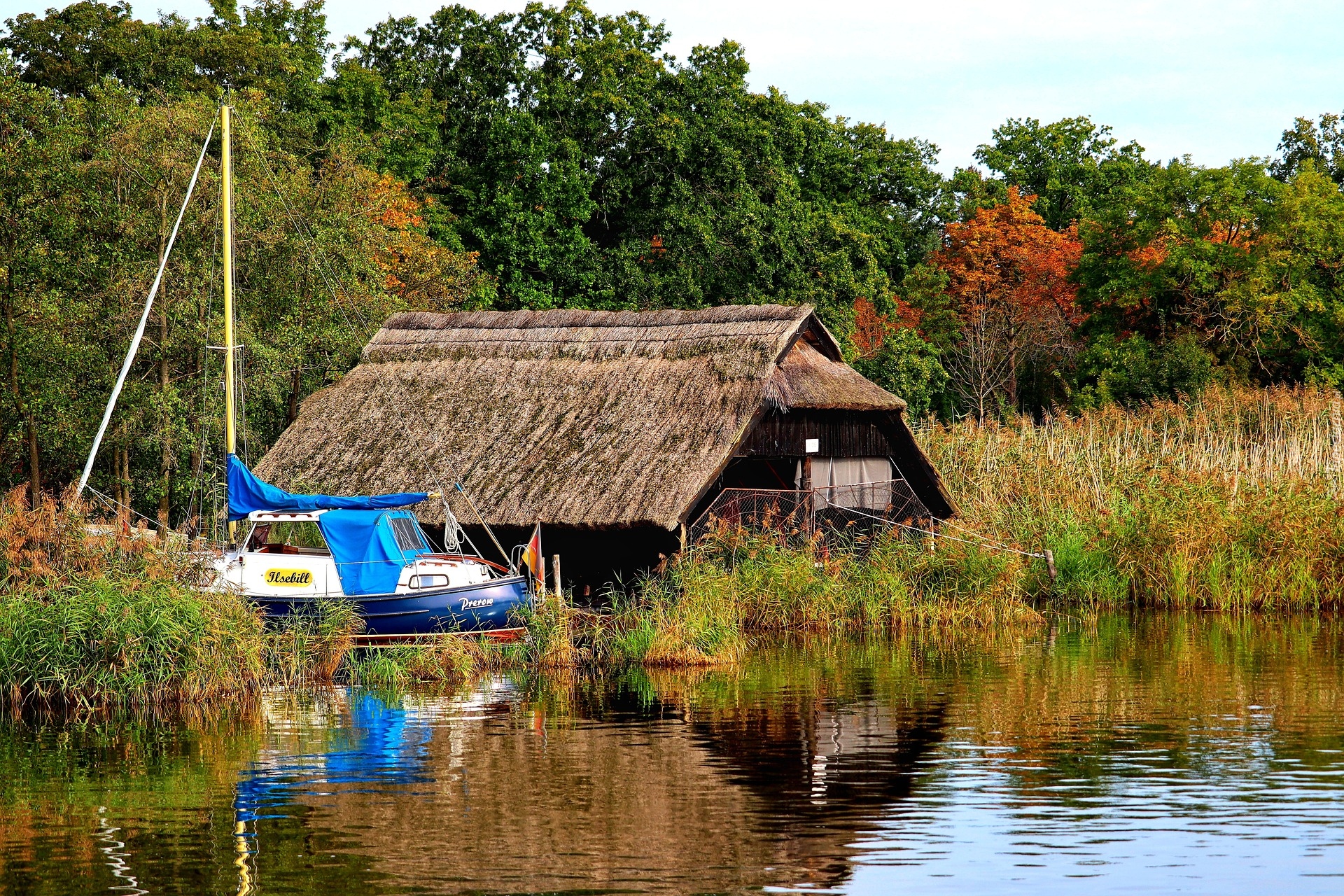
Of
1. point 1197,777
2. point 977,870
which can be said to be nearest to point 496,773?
point 977,870

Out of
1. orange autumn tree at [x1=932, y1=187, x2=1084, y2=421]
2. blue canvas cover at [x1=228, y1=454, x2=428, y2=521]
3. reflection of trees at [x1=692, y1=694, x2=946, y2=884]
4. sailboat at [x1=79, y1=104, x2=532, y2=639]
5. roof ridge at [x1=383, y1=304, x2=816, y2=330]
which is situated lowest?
reflection of trees at [x1=692, y1=694, x2=946, y2=884]

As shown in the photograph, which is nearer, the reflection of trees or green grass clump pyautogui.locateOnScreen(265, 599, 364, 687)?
the reflection of trees

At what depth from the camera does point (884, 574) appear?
83.9ft

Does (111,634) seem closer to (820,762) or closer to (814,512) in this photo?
(820,762)

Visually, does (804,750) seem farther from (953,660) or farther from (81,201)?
(81,201)

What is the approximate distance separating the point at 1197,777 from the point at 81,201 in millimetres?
22885

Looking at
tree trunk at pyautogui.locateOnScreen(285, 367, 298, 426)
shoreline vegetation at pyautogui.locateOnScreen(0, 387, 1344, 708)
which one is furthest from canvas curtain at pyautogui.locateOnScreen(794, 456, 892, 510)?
tree trunk at pyautogui.locateOnScreen(285, 367, 298, 426)

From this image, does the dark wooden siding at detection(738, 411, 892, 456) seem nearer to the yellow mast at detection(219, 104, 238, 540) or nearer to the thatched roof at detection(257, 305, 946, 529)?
the thatched roof at detection(257, 305, 946, 529)

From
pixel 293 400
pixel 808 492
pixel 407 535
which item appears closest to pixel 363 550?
pixel 407 535

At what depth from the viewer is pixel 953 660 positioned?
859 inches

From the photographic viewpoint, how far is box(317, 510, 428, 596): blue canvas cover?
2180cm

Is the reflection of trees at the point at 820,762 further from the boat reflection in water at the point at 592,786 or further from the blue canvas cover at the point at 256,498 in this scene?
the blue canvas cover at the point at 256,498

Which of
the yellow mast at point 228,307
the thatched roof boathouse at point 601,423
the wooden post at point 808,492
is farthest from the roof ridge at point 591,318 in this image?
the yellow mast at point 228,307

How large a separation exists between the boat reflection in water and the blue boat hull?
7.57ft
